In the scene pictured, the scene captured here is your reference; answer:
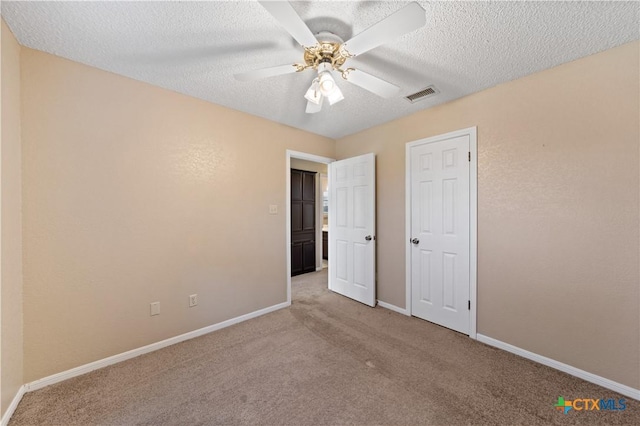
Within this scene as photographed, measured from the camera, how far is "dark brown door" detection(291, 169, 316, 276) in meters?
4.72

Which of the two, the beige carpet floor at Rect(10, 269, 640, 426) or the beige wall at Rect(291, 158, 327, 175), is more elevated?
the beige wall at Rect(291, 158, 327, 175)

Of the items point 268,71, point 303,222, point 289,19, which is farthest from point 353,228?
point 289,19

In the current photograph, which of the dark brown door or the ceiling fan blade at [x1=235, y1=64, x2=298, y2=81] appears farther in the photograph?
the dark brown door

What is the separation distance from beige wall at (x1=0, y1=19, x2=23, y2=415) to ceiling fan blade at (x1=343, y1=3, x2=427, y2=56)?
212 centimetres

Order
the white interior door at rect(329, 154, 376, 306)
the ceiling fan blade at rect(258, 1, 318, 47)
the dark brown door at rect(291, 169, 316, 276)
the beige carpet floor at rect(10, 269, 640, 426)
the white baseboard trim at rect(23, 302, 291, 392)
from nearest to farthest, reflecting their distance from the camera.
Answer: the ceiling fan blade at rect(258, 1, 318, 47)
the beige carpet floor at rect(10, 269, 640, 426)
the white baseboard trim at rect(23, 302, 291, 392)
the white interior door at rect(329, 154, 376, 306)
the dark brown door at rect(291, 169, 316, 276)

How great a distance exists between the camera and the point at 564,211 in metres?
1.89

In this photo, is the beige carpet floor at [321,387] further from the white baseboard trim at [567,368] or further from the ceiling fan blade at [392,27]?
the ceiling fan blade at [392,27]

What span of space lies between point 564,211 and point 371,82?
181 cm

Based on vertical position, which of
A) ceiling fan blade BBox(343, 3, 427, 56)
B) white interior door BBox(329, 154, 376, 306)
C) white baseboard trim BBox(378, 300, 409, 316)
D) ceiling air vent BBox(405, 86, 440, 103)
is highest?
ceiling air vent BBox(405, 86, 440, 103)

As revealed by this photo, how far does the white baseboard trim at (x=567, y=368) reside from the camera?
64.6 inches

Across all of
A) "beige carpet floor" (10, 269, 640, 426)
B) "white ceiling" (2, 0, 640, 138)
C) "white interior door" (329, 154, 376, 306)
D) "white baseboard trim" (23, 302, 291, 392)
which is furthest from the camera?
"white interior door" (329, 154, 376, 306)

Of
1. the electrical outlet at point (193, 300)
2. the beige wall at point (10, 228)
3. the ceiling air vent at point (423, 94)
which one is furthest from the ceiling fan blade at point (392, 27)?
the electrical outlet at point (193, 300)

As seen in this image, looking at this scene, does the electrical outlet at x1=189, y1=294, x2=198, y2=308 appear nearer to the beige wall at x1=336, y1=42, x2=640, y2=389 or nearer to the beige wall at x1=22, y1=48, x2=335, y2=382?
the beige wall at x1=22, y1=48, x2=335, y2=382

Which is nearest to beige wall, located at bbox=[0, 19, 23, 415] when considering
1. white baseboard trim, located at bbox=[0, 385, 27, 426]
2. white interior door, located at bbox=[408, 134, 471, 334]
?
white baseboard trim, located at bbox=[0, 385, 27, 426]
